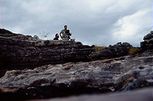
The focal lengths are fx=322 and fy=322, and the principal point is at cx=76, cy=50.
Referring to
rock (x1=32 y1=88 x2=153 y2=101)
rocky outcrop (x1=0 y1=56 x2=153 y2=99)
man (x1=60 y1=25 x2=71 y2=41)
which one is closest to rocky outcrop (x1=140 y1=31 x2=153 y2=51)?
rocky outcrop (x1=0 y1=56 x2=153 y2=99)

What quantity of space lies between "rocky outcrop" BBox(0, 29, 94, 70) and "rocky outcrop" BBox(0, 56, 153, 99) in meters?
2.52

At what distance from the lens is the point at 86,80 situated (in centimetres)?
848

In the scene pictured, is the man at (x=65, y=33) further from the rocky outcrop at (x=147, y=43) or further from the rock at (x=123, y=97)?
the rock at (x=123, y=97)

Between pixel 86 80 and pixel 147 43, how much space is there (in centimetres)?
333

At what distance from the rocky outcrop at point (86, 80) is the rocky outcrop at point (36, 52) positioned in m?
2.52

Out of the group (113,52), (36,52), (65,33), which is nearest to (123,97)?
(113,52)

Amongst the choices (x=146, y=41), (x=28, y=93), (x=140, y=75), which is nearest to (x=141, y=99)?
(x=140, y=75)

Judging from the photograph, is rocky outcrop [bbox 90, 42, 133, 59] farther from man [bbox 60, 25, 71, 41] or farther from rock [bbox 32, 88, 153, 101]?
man [bbox 60, 25, 71, 41]

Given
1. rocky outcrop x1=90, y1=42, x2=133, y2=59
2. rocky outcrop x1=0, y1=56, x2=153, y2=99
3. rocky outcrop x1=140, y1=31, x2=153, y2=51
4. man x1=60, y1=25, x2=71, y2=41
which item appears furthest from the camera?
man x1=60, y1=25, x2=71, y2=41

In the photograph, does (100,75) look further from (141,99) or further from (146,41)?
(146,41)

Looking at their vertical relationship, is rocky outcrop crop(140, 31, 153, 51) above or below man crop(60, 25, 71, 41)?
below

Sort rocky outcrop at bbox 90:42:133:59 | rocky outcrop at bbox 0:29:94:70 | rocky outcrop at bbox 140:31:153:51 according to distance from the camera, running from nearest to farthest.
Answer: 1. rocky outcrop at bbox 140:31:153:51
2. rocky outcrop at bbox 90:42:133:59
3. rocky outcrop at bbox 0:29:94:70

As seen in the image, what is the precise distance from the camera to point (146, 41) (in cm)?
1091

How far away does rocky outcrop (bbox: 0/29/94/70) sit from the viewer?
1262 cm
